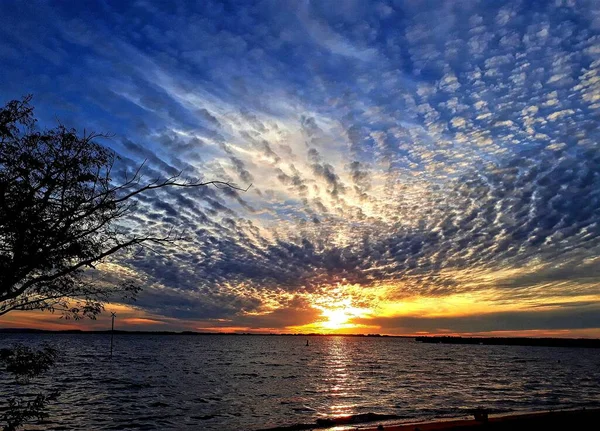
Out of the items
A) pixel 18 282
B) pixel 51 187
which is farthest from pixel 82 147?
pixel 18 282

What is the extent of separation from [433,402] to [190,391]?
88.8 ft

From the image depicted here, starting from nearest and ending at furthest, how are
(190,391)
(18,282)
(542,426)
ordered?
(18,282) → (542,426) → (190,391)

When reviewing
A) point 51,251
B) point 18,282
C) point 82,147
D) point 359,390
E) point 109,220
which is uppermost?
point 82,147

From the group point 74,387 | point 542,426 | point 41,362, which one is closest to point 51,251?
point 41,362

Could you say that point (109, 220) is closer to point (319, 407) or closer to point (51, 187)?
point (51, 187)

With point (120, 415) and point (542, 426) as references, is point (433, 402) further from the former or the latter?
point (120, 415)

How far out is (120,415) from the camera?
35.7m

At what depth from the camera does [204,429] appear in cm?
3000

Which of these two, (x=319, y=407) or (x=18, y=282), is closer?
(x=18, y=282)

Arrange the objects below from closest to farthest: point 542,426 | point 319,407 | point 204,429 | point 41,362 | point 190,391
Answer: point 41,362 < point 542,426 < point 204,429 < point 319,407 < point 190,391

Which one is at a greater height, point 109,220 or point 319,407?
point 109,220

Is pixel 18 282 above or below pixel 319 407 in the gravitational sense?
above

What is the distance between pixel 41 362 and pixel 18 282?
10.1 ft

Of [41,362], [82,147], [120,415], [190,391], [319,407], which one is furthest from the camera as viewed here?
[190,391]
